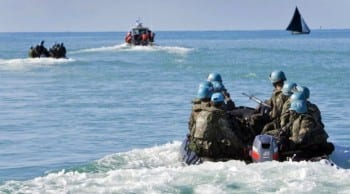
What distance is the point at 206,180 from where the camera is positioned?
962 cm

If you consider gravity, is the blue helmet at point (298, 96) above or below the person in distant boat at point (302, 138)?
above

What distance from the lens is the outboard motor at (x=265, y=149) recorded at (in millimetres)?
10266

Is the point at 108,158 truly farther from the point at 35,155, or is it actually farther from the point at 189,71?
the point at 189,71

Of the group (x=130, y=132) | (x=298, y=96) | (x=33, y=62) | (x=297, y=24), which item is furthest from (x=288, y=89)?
(x=297, y=24)

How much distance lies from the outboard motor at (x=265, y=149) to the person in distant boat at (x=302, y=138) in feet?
0.55

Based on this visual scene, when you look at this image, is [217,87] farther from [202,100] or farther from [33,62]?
[33,62]

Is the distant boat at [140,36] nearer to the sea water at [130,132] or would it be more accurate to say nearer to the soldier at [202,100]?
the sea water at [130,132]

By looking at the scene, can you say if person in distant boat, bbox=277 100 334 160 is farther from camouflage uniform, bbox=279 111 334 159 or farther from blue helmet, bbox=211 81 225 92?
blue helmet, bbox=211 81 225 92

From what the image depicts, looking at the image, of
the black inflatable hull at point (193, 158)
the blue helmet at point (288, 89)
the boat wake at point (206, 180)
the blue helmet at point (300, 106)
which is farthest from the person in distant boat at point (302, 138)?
the blue helmet at point (288, 89)

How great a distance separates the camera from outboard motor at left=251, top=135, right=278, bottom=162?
1027cm

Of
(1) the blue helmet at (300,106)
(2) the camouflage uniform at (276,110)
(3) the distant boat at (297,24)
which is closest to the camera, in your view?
(1) the blue helmet at (300,106)

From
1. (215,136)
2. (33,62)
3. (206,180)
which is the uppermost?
(215,136)

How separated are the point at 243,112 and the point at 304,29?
2811 inches

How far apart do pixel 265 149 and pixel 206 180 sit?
41.8 inches
